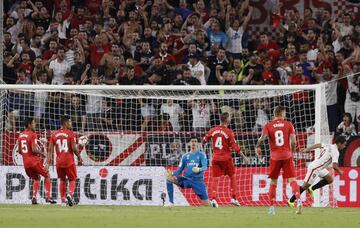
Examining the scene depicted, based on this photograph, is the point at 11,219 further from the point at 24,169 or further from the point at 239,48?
the point at 239,48

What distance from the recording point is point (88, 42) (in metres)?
28.4

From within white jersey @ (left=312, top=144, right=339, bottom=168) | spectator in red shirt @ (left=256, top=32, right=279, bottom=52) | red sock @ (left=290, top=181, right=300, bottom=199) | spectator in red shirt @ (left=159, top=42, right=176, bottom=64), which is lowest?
red sock @ (left=290, top=181, right=300, bottom=199)

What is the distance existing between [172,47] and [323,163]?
725cm

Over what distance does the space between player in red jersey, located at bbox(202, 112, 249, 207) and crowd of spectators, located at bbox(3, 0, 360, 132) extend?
94.4 inches

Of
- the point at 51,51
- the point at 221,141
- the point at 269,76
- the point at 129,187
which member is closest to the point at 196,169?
the point at 221,141

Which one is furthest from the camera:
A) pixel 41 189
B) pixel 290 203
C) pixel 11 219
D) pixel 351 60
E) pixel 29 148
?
pixel 351 60

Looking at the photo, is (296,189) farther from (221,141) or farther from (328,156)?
(221,141)

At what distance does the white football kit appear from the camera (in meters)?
22.1

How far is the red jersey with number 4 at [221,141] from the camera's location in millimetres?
23047

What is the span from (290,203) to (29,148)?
5.86 metres

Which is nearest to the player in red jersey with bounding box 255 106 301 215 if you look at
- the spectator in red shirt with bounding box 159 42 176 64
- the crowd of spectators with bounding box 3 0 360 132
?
the crowd of spectators with bounding box 3 0 360 132

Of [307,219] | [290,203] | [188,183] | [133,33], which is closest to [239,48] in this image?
[133,33]

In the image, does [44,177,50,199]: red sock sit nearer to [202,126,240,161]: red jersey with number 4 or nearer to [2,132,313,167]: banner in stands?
[2,132,313,167]: banner in stands

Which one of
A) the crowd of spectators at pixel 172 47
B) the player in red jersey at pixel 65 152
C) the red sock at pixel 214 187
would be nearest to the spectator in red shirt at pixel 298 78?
the crowd of spectators at pixel 172 47
